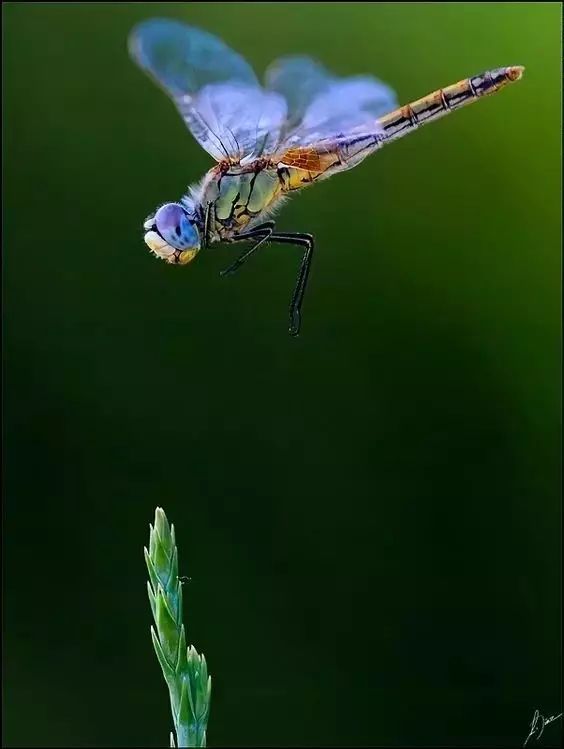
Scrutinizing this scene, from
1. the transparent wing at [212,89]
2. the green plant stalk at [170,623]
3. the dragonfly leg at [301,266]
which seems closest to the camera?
the green plant stalk at [170,623]

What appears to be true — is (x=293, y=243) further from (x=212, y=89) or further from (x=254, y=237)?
(x=212, y=89)

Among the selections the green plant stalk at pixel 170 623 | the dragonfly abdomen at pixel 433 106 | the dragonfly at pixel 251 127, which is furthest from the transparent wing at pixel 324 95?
the green plant stalk at pixel 170 623

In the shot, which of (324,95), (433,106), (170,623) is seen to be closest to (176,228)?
(324,95)

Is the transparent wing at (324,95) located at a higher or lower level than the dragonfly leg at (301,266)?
higher

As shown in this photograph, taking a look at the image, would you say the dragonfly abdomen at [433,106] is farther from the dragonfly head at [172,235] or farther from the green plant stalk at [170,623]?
the green plant stalk at [170,623]

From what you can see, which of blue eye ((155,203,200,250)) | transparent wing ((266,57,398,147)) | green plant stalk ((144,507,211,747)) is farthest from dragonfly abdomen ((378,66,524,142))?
green plant stalk ((144,507,211,747))

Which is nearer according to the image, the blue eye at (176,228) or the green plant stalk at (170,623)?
the green plant stalk at (170,623)

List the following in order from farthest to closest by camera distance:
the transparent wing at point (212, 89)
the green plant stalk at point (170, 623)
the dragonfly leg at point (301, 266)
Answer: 1. the dragonfly leg at point (301, 266)
2. the transparent wing at point (212, 89)
3. the green plant stalk at point (170, 623)

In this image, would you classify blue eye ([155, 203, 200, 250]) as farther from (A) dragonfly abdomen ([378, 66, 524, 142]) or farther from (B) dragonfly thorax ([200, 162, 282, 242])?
(A) dragonfly abdomen ([378, 66, 524, 142])
